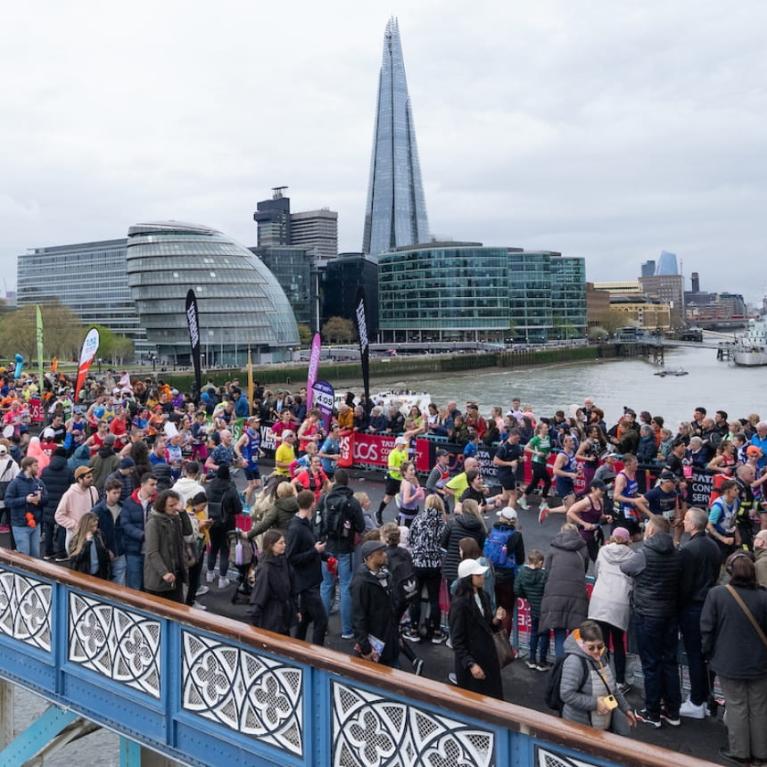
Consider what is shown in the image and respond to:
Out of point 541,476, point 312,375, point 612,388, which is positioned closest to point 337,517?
point 541,476

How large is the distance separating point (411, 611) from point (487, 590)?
3.98ft

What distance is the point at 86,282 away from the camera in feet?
487

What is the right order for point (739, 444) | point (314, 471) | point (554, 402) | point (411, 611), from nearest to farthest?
1. point (411, 611)
2. point (314, 471)
3. point (739, 444)
4. point (554, 402)

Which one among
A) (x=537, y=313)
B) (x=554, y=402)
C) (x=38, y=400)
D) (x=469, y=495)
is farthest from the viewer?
(x=537, y=313)

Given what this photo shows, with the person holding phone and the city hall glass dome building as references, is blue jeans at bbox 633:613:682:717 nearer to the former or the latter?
the person holding phone

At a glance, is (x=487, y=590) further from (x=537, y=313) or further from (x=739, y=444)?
(x=537, y=313)

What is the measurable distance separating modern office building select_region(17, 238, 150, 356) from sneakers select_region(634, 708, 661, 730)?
418 ft

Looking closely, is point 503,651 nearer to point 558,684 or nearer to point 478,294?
point 558,684

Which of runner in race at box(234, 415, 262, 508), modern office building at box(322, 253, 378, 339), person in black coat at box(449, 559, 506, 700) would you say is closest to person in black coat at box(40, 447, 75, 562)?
runner in race at box(234, 415, 262, 508)

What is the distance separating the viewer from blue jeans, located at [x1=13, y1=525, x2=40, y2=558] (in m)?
9.47

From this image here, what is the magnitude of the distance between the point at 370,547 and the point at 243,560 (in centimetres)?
332

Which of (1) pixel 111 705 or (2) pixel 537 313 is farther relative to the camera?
(2) pixel 537 313

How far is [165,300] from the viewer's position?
334ft

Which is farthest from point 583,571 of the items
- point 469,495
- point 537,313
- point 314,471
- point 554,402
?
point 537,313
